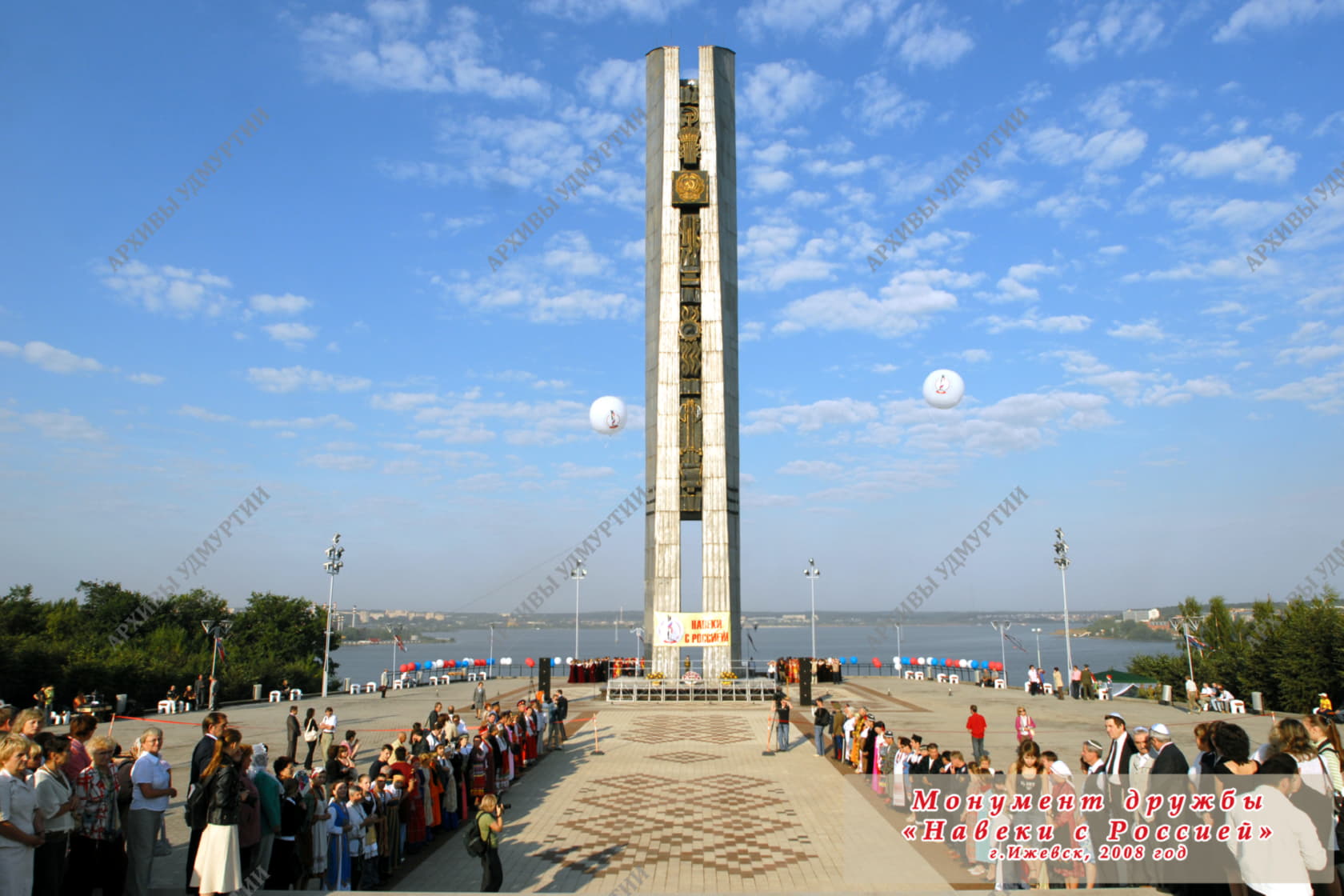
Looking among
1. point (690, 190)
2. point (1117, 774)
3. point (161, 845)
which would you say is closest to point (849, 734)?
point (1117, 774)

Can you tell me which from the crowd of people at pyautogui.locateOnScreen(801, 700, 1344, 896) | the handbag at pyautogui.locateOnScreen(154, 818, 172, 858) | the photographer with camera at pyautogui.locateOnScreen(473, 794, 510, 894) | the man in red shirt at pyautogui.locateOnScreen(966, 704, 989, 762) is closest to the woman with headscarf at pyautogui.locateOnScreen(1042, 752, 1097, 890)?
the crowd of people at pyautogui.locateOnScreen(801, 700, 1344, 896)

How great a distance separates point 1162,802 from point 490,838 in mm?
6811

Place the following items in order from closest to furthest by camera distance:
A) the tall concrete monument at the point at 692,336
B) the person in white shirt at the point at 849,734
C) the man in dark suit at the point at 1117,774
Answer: the man in dark suit at the point at 1117,774 → the person in white shirt at the point at 849,734 → the tall concrete monument at the point at 692,336

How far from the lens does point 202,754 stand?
304 inches

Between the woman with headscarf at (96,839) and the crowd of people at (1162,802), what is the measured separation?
29.0 ft

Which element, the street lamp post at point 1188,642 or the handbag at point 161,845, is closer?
the handbag at point 161,845

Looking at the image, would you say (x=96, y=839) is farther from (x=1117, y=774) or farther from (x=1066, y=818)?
(x=1117, y=774)

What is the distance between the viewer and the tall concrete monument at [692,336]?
37.1 meters

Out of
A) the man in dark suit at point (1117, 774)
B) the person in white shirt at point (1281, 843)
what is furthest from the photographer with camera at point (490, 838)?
the person in white shirt at point (1281, 843)

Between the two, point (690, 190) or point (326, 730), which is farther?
point (690, 190)

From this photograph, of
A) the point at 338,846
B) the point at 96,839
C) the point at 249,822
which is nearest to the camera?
the point at 96,839

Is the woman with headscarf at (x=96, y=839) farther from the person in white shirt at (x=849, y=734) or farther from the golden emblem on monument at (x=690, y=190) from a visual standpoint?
the golden emblem on monument at (x=690, y=190)

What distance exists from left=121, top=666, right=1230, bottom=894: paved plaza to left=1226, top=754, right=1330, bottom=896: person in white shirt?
2.40m

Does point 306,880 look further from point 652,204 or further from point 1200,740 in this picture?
point 652,204
